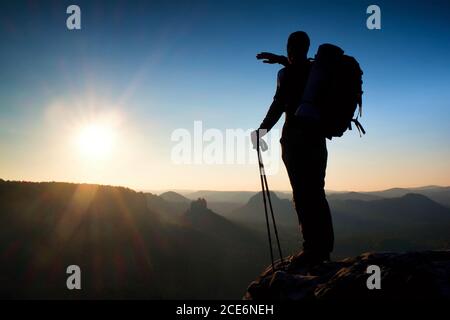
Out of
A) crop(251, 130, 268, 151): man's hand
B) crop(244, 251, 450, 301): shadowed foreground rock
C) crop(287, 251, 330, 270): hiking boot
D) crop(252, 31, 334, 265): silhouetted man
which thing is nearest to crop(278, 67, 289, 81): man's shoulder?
crop(252, 31, 334, 265): silhouetted man

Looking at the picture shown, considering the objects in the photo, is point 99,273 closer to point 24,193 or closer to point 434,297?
point 24,193

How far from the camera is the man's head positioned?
533cm

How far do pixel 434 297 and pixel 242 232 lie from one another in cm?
16897

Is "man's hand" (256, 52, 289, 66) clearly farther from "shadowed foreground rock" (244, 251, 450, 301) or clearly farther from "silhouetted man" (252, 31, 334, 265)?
"shadowed foreground rock" (244, 251, 450, 301)

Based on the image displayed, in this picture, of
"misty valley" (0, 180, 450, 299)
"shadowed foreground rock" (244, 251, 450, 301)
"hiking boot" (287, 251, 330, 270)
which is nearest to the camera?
"shadowed foreground rock" (244, 251, 450, 301)

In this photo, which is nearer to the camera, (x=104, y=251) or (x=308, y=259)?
(x=308, y=259)

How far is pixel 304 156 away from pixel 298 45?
196 cm

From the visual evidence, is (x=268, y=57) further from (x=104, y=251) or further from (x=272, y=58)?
(x=104, y=251)

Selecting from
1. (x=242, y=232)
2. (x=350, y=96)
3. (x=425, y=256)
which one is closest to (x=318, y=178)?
(x=350, y=96)

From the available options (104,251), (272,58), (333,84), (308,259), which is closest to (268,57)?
(272,58)

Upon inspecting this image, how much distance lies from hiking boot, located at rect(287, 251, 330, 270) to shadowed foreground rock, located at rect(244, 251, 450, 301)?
Answer: 263 mm

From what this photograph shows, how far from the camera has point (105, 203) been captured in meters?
101

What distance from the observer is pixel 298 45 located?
17.5 feet

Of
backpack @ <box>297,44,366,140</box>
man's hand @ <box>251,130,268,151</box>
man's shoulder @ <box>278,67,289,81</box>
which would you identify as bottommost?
man's hand @ <box>251,130,268,151</box>
